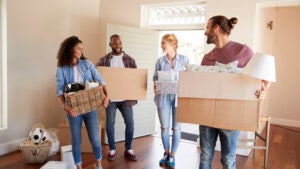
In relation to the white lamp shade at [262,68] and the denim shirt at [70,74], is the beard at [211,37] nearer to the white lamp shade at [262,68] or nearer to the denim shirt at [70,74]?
the white lamp shade at [262,68]

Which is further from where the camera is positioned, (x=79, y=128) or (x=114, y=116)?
(x=114, y=116)

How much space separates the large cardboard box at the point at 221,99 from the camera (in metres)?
1.50

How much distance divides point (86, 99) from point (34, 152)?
1153mm

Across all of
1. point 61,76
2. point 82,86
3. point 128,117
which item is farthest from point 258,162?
point 61,76

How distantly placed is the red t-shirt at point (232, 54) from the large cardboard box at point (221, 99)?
0.15m

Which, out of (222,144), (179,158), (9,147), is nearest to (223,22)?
(222,144)

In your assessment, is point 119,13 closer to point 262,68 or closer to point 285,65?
point 262,68

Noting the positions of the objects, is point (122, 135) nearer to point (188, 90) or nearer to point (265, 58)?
point (188, 90)

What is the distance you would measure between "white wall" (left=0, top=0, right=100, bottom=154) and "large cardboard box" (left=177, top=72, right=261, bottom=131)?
242cm

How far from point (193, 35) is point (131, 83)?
257 cm

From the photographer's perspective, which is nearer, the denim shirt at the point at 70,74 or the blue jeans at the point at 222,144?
the blue jeans at the point at 222,144

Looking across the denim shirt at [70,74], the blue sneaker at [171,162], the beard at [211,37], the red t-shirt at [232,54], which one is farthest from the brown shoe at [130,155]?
the beard at [211,37]

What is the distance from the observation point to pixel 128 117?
299cm

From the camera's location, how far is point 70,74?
227cm
